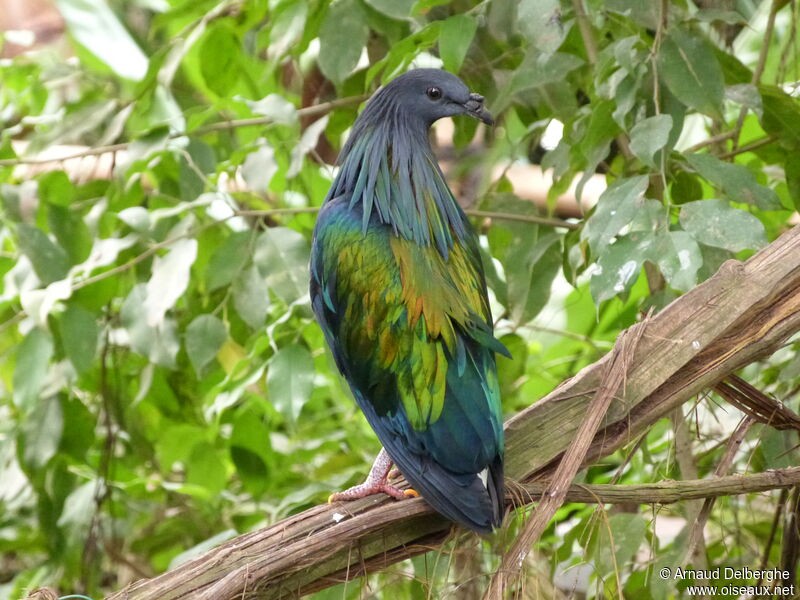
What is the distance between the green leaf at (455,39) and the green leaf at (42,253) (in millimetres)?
1073

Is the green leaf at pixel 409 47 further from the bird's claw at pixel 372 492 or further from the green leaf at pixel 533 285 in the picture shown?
the bird's claw at pixel 372 492

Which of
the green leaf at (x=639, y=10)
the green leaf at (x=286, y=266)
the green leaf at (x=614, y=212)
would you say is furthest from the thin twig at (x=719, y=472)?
the green leaf at (x=286, y=266)

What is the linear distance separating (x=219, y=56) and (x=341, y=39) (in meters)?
0.55

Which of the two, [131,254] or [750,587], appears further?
[131,254]

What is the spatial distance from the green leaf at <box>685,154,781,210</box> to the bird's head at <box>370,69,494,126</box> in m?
0.43

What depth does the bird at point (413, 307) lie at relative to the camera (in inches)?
67.4

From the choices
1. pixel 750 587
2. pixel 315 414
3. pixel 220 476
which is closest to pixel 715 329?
pixel 750 587

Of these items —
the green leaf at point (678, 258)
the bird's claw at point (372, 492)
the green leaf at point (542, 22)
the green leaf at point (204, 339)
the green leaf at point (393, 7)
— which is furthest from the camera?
the green leaf at point (204, 339)

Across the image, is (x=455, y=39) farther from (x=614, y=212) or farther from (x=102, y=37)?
(x=102, y=37)

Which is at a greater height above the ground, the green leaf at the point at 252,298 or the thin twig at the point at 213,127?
the thin twig at the point at 213,127

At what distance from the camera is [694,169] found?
6.32 ft

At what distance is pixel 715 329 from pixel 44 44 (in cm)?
437

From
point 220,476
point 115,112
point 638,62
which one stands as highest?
point 638,62

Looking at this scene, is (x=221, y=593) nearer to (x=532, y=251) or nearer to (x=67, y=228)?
(x=532, y=251)
